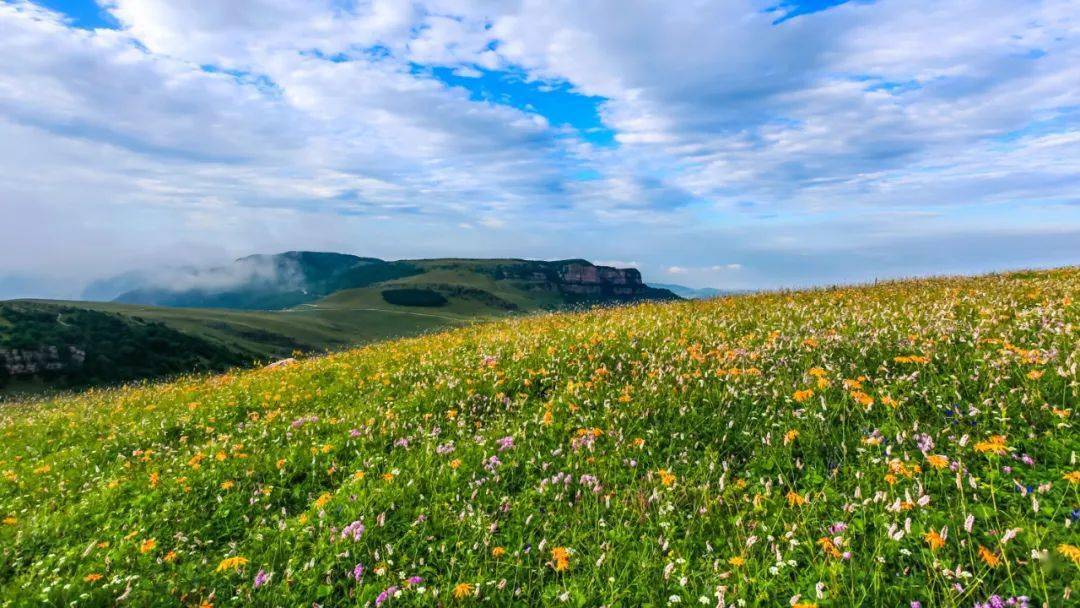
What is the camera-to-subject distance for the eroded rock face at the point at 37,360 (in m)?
125

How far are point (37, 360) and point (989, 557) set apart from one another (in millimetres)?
175699

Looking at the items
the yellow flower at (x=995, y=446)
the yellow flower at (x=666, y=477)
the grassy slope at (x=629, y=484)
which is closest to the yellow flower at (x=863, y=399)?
the grassy slope at (x=629, y=484)

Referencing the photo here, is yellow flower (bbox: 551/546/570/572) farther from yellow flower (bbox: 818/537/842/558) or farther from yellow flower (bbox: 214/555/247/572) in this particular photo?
yellow flower (bbox: 214/555/247/572)

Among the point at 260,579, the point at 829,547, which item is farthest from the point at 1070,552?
the point at 260,579

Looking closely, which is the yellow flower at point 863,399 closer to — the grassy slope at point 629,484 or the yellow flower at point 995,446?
the grassy slope at point 629,484

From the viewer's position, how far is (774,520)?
466 cm

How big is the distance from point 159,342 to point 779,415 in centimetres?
18051

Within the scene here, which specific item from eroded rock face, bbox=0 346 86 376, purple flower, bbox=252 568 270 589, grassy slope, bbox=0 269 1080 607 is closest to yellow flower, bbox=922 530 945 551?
grassy slope, bbox=0 269 1080 607

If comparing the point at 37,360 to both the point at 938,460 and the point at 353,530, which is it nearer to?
the point at 353,530

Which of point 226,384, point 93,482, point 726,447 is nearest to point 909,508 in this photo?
point 726,447

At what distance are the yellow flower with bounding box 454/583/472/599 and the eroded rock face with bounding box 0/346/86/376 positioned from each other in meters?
169

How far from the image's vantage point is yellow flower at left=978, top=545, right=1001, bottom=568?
3580mm

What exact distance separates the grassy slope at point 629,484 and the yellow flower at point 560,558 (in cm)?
7

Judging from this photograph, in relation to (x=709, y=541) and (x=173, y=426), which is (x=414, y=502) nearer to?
(x=709, y=541)
